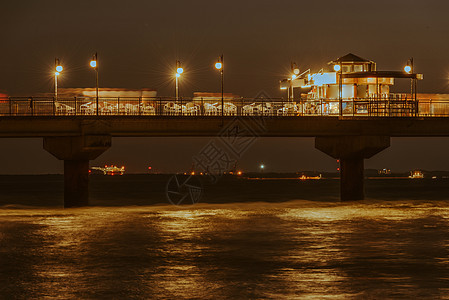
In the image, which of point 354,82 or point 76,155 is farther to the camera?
point 354,82

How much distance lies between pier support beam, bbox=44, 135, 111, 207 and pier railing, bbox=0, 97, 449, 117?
1.74 meters

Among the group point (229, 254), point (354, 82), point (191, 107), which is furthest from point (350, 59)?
point (229, 254)

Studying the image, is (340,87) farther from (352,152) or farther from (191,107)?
(191,107)

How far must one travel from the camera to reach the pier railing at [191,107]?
148 ft

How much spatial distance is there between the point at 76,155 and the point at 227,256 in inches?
905

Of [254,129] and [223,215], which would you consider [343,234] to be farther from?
[254,129]

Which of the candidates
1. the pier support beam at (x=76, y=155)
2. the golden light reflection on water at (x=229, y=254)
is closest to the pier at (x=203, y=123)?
the pier support beam at (x=76, y=155)

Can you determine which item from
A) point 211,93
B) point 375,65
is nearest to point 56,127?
point 211,93

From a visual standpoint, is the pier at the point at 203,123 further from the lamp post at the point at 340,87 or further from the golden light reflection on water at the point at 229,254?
the golden light reflection on water at the point at 229,254

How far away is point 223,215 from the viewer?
137 feet

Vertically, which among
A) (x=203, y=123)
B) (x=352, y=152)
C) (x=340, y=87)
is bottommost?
(x=352, y=152)

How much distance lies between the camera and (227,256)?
24.6 metres

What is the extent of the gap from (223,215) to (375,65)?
21.5 m

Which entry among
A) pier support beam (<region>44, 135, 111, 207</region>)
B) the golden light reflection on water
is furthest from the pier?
the golden light reflection on water
